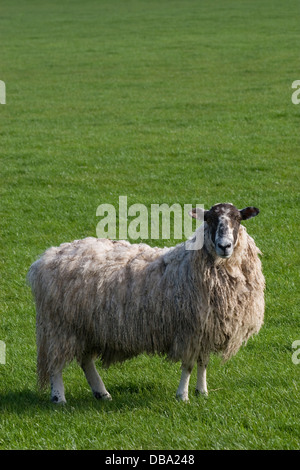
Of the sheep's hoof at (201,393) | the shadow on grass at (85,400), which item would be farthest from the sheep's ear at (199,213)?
the shadow on grass at (85,400)

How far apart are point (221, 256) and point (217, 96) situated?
56.5ft

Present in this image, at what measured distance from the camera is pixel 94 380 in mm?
6559

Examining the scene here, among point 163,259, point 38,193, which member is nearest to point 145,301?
point 163,259

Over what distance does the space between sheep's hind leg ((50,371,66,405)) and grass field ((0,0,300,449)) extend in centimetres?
11

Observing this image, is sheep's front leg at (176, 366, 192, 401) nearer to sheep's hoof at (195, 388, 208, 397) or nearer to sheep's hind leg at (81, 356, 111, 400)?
sheep's hoof at (195, 388, 208, 397)

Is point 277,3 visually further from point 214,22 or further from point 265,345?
point 265,345

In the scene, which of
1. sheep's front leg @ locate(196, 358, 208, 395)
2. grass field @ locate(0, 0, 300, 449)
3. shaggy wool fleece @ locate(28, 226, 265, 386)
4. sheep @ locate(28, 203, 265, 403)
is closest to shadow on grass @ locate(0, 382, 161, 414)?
grass field @ locate(0, 0, 300, 449)

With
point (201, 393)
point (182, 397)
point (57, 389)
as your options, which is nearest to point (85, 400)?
point (57, 389)

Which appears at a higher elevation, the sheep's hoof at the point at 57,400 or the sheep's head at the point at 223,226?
the sheep's head at the point at 223,226

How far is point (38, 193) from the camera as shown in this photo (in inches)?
569

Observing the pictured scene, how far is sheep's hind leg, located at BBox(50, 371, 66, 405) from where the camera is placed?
254 inches

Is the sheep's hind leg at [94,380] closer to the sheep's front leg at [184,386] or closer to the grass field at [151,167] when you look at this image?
the grass field at [151,167]

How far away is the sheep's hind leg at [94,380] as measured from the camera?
6.51 meters

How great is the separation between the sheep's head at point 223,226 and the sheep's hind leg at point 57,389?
1.72 metres
